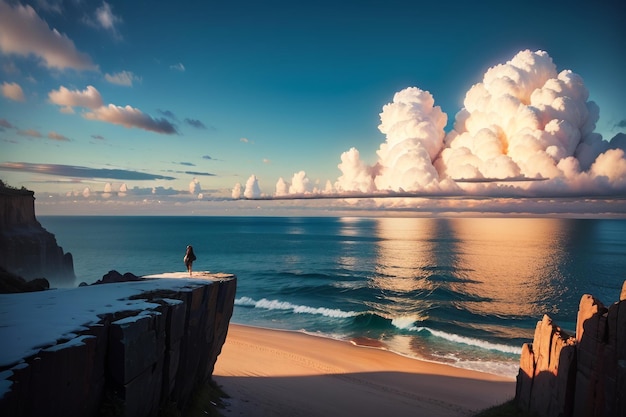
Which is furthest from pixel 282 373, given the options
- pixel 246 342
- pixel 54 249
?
pixel 54 249

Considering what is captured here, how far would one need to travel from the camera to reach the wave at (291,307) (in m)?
41.7

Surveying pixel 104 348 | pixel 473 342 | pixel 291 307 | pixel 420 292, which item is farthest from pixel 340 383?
pixel 420 292

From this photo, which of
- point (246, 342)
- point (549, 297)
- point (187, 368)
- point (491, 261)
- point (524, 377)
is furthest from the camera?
point (491, 261)

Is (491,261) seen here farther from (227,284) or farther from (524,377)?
(227,284)

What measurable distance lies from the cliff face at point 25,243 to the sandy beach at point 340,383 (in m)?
37.2

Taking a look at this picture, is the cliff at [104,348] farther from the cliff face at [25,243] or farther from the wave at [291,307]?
the cliff face at [25,243]

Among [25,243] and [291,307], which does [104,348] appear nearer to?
[291,307]

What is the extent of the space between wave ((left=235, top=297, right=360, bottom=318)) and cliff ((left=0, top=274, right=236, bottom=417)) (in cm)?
2826

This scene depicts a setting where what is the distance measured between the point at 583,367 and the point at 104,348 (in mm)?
15443

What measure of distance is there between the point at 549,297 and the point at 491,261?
111 feet

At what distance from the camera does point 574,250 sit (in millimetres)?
98938

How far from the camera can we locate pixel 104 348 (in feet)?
28.9

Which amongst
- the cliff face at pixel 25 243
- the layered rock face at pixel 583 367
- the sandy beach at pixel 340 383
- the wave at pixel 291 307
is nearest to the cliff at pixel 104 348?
the sandy beach at pixel 340 383

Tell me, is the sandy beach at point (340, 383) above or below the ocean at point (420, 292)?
above
